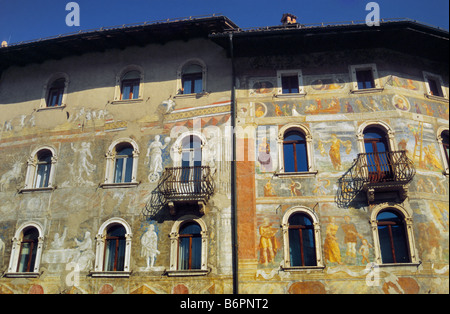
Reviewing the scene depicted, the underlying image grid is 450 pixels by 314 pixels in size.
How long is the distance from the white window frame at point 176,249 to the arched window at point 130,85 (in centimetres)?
581

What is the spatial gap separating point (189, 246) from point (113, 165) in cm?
439

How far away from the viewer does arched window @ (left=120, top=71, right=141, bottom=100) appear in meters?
16.5

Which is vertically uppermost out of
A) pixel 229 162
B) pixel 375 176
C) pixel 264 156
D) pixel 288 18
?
pixel 288 18

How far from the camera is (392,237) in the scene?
12.7 metres

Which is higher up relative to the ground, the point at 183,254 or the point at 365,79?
the point at 365,79

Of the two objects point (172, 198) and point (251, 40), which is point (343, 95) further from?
point (172, 198)

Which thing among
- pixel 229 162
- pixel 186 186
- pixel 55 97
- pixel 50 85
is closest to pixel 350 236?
pixel 229 162

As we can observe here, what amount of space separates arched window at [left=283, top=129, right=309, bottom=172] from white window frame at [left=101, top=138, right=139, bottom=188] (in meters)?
5.43

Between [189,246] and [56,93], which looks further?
[56,93]

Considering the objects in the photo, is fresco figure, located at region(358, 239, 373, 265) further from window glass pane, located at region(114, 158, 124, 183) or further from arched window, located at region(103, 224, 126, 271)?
window glass pane, located at region(114, 158, 124, 183)

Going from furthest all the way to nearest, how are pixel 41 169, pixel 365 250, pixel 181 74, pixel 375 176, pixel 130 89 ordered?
pixel 130 89 → pixel 181 74 → pixel 41 169 → pixel 375 176 → pixel 365 250

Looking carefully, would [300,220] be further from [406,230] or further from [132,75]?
[132,75]

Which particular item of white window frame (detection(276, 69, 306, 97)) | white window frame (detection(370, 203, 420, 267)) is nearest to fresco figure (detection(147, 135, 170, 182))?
white window frame (detection(276, 69, 306, 97))

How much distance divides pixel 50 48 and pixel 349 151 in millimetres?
12951
